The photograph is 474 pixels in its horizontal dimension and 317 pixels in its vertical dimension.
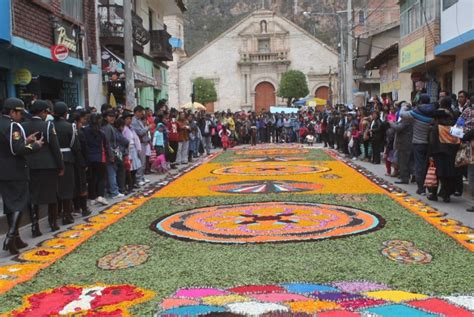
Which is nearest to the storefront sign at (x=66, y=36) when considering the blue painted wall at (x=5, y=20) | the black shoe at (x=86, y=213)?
the blue painted wall at (x=5, y=20)

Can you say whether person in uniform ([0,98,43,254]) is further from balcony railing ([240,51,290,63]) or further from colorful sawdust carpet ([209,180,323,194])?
balcony railing ([240,51,290,63])

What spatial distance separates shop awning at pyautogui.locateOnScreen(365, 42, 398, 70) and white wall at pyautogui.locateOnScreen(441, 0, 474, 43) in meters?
8.46

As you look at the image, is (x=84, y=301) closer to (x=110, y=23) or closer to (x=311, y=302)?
(x=311, y=302)

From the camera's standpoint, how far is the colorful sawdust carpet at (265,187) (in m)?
11.5

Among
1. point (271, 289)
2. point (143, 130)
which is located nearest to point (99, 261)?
point (271, 289)

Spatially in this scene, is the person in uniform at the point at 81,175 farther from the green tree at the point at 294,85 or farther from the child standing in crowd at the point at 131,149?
the green tree at the point at 294,85

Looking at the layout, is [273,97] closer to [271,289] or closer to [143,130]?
[143,130]

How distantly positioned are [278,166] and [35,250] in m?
10.2

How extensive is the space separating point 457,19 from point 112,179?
36.7ft

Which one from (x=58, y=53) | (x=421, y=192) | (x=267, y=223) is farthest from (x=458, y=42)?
(x=267, y=223)

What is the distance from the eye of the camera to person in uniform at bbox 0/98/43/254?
6.84 meters

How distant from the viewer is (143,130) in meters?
13.7

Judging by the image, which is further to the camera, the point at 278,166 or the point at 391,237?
the point at 278,166

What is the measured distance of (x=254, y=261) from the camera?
603 centimetres
